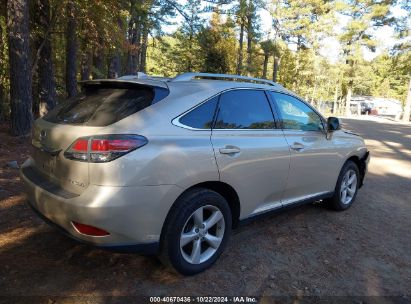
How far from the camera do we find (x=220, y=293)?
10.2ft

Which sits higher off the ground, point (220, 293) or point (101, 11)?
point (101, 11)

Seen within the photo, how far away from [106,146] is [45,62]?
9.49 meters

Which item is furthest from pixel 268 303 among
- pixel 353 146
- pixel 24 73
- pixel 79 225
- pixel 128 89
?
pixel 24 73

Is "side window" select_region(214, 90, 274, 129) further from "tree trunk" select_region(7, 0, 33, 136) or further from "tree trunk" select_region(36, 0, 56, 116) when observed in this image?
"tree trunk" select_region(36, 0, 56, 116)

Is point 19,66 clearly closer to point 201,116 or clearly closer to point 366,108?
point 201,116

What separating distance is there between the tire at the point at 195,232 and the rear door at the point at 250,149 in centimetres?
25

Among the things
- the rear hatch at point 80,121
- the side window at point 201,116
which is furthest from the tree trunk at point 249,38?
the rear hatch at point 80,121

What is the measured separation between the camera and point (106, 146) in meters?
2.76

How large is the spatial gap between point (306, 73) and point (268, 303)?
39829mm

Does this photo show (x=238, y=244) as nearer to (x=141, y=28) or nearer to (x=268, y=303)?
(x=268, y=303)

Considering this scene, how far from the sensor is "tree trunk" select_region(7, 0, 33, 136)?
8.23m

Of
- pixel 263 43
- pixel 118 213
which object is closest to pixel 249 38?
pixel 263 43

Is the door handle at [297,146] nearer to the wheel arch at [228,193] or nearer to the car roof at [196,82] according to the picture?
the car roof at [196,82]

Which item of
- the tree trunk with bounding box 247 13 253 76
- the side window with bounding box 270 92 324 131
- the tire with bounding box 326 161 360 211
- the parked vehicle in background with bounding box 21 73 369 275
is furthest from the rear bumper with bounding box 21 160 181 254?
the tree trunk with bounding box 247 13 253 76
